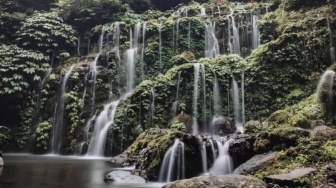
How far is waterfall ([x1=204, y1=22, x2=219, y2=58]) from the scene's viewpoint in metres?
23.6

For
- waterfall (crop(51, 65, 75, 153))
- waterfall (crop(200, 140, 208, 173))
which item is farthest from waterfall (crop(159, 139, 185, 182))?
waterfall (crop(51, 65, 75, 153))

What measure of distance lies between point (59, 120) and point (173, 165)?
39.2 ft

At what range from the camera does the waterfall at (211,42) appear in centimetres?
2355

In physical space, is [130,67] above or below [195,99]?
above

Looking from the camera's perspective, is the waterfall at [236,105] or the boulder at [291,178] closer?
the boulder at [291,178]

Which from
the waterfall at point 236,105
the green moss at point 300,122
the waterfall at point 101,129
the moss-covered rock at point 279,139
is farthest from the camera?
the waterfall at point 236,105

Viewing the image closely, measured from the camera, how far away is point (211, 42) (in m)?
23.9

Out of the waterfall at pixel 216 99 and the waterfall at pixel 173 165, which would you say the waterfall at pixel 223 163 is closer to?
the waterfall at pixel 173 165

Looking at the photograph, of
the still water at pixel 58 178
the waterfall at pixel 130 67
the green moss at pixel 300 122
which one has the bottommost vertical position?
the still water at pixel 58 178

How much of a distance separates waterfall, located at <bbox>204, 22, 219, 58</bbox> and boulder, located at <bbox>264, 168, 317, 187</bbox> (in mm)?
16738

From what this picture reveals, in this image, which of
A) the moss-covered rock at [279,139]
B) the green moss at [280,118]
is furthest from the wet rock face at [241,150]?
the green moss at [280,118]

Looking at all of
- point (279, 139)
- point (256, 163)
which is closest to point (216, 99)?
point (279, 139)

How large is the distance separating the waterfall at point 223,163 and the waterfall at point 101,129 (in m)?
8.23

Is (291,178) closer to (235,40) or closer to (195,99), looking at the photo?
(195,99)
